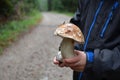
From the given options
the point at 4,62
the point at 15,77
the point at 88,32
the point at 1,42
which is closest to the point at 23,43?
the point at 1,42

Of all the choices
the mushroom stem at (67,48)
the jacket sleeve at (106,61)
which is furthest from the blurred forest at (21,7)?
the jacket sleeve at (106,61)

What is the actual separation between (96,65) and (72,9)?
133 ft

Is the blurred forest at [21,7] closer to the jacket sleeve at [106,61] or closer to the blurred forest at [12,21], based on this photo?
the blurred forest at [12,21]

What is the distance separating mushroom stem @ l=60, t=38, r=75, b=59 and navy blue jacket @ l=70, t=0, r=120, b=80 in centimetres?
11

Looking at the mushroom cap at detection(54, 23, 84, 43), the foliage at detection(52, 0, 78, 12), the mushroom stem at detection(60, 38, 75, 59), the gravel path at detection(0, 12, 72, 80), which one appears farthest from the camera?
the foliage at detection(52, 0, 78, 12)

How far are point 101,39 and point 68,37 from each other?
31cm

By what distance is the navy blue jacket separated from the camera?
1687mm

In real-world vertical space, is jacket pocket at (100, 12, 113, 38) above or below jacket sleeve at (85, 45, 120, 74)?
above

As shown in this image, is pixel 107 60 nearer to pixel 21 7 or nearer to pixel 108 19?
pixel 108 19

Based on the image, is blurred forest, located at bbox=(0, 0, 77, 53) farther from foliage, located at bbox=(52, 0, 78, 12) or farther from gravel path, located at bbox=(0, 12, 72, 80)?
foliage, located at bbox=(52, 0, 78, 12)

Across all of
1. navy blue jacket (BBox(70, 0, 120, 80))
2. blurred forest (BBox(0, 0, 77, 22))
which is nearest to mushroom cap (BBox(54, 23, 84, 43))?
navy blue jacket (BBox(70, 0, 120, 80))

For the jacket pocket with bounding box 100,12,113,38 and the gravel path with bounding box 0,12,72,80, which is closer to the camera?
the jacket pocket with bounding box 100,12,113,38

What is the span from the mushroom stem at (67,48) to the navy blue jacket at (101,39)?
0.36 feet

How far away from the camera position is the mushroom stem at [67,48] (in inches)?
68.3
